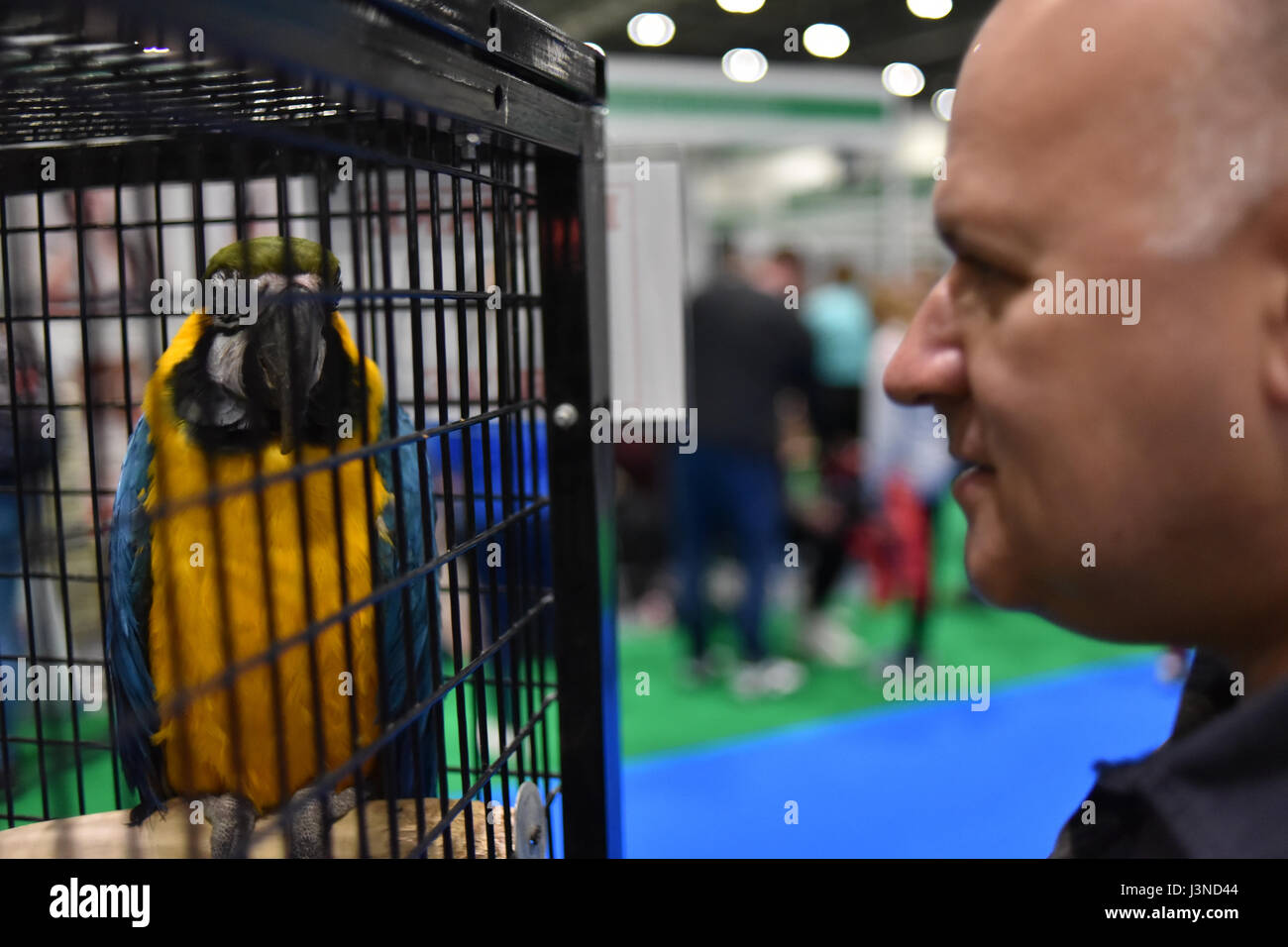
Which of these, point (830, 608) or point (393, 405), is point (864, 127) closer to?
point (830, 608)

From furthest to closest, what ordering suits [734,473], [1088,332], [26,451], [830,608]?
1. [830,608]
2. [734,473]
3. [26,451]
4. [1088,332]

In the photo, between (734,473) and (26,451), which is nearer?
(26,451)

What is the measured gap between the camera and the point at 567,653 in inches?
40.8

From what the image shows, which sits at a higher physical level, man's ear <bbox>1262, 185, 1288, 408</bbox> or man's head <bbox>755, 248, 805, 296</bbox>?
man's head <bbox>755, 248, 805, 296</bbox>

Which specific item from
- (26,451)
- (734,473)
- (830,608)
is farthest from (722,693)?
(26,451)

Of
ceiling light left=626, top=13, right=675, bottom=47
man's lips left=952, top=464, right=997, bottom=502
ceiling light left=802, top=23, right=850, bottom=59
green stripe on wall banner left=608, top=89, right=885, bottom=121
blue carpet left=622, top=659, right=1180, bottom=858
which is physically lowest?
blue carpet left=622, top=659, right=1180, bottom=858

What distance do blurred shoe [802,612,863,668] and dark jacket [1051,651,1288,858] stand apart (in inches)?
146

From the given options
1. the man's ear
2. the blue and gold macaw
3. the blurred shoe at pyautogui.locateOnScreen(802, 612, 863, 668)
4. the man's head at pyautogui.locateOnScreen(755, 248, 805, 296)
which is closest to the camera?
the man's ear

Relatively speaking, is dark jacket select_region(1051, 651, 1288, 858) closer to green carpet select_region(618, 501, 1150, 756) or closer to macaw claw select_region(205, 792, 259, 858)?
macaw claw select_region(205, 792, 259, 858)

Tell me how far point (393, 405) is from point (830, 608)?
4.49 metres

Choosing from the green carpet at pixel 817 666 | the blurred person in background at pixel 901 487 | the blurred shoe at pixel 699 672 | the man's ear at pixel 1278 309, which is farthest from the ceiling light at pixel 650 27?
the man's ear at pixel 1278 309

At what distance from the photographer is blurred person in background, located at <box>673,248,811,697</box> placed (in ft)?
12.4

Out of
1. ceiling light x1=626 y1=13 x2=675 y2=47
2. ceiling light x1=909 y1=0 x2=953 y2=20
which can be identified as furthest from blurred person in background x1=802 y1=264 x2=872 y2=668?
ceiling light x1=626 y1=13 x2=675 y2=47
